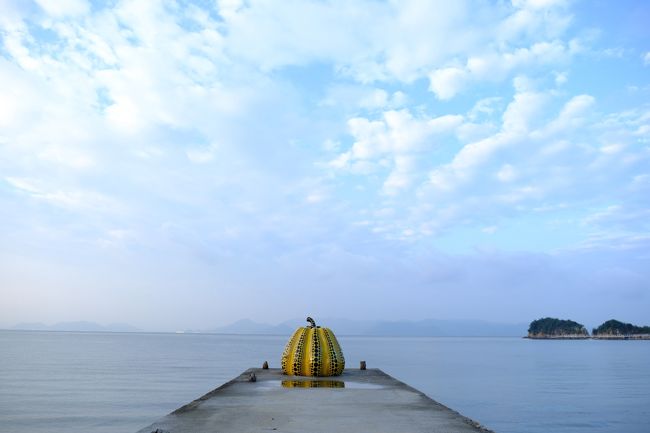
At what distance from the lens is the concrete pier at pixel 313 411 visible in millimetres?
14680

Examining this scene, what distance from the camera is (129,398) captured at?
121 feet

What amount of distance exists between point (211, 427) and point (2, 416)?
19.9 metres

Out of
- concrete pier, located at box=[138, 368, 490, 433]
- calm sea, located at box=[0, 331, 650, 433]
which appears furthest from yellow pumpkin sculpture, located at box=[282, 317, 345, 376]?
calm sea, located at box=[0, 331, 650, 433]

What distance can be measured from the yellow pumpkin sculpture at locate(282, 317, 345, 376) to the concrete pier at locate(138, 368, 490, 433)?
6.84 feet

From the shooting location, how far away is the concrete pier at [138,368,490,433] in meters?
14.7

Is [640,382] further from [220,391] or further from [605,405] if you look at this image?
[220,391]

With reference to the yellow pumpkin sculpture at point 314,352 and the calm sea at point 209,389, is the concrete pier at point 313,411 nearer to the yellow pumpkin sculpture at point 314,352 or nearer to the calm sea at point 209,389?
the yellow pumpkin sculpture at point 314,352

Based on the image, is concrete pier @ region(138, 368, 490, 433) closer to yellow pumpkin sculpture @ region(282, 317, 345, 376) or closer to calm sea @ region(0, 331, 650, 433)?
yellow pumpkin sculpture @ region(282, 317, 345, 376)

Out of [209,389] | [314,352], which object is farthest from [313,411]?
[209,389]

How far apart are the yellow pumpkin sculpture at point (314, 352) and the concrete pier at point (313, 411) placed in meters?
2.09

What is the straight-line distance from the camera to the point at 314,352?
28281 millimetres

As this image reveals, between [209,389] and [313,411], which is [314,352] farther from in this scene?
[209,389]

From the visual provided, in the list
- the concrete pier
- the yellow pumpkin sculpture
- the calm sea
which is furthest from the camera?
the calm sea

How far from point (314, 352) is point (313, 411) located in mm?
11095
